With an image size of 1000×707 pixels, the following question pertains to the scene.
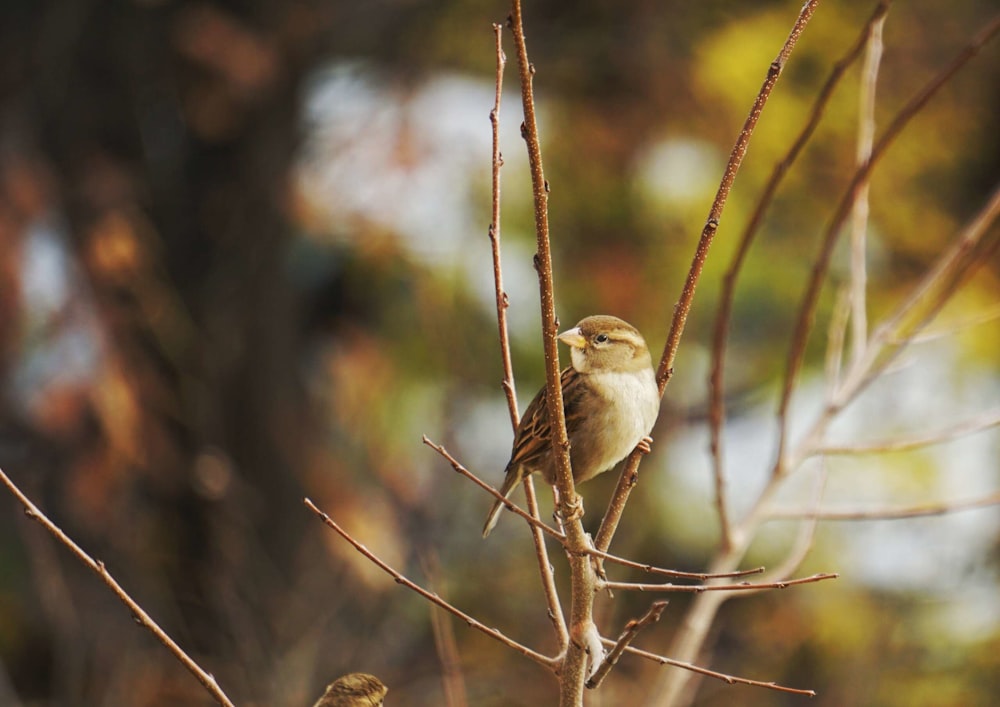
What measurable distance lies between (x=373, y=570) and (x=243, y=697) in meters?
2.10

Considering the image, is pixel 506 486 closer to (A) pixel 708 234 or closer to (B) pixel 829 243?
(B) pixel 829 243

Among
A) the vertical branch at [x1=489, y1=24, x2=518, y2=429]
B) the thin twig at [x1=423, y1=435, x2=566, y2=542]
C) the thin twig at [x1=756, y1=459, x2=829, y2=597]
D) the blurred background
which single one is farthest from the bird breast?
the blurred background

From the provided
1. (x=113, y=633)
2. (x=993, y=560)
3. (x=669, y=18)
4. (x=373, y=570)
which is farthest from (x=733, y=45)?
(x=113, y=633)

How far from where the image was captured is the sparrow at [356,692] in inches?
63.4

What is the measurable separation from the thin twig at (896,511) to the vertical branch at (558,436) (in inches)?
37.3

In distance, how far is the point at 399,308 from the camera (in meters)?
8.57

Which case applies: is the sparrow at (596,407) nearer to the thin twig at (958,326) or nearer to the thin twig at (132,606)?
the thin twig at (958,326)

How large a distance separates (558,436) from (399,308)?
285 inches

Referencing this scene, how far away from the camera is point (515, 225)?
8164mm

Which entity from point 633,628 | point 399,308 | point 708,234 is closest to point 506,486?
point 708,234

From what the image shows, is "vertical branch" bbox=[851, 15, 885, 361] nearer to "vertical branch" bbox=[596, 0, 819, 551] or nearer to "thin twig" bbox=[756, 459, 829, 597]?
"thin twig" bbox=[756, 459, 829, 597]

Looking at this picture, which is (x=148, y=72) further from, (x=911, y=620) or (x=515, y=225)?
(x=911, y=620)

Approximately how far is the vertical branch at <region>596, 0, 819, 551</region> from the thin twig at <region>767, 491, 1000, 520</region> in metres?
0.86

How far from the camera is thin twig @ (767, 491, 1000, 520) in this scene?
7.16 ft
